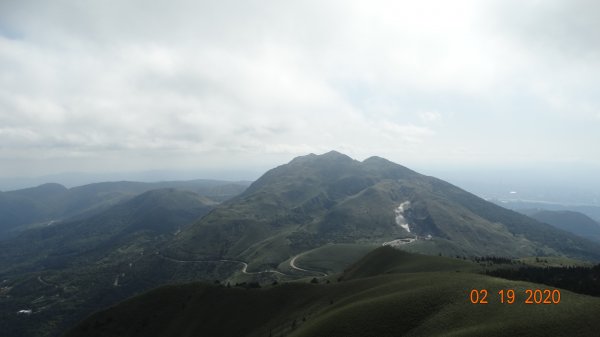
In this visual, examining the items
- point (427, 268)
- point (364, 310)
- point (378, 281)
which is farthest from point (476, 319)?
point (427, 268)
